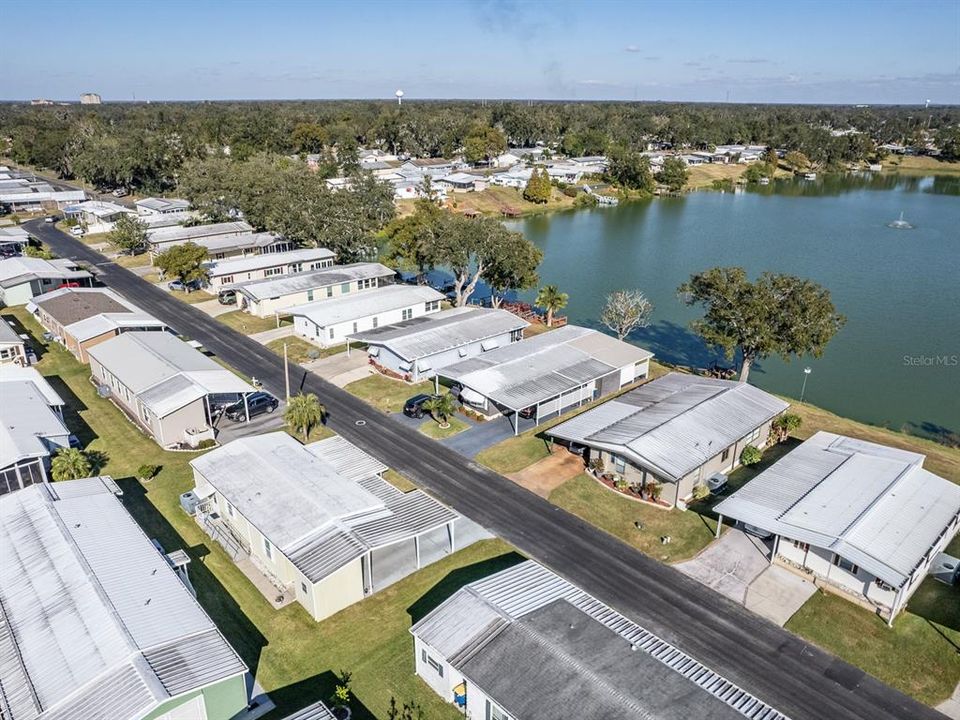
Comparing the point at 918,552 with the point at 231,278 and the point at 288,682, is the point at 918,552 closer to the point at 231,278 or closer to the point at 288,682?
the point at 288,682

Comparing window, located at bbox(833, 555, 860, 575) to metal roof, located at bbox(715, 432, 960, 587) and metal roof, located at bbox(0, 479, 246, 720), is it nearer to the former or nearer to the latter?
metal roof, located at bbox(715, 432, 960, 587)

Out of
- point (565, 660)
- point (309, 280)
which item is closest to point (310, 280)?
point (309, 280)

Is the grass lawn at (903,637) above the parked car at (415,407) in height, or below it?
below

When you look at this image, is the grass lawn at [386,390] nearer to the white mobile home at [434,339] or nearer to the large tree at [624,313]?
the white mobile home at [434,339]

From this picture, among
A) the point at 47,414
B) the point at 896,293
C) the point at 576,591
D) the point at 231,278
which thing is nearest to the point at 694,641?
the point at 576,591

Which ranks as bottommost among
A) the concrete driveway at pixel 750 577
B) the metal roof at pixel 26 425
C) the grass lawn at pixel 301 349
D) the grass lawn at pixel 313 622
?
the grass lawn at pixel 313 622

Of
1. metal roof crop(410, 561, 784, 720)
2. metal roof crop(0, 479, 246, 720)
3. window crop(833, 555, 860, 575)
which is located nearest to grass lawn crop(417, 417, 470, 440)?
metal roof crop(410, 561, 784, 720)

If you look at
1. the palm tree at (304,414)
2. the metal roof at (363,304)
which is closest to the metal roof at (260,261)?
the metal roof at (363,304)

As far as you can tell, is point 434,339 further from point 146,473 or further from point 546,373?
point 146,473
